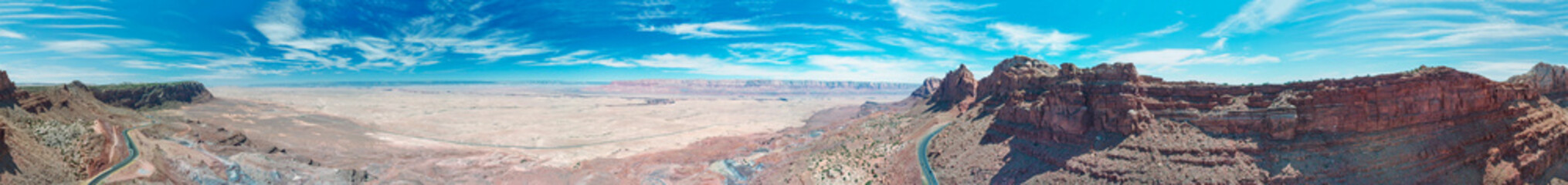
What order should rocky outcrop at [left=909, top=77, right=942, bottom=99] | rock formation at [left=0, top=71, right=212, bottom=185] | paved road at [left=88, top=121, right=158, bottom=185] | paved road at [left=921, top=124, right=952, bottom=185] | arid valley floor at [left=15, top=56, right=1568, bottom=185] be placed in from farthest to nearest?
rocky outcrop at [left=909, top=77, right=942, bottom=99] → paved road at [left=921, top=124, right=952, bottom=185] → paved road at [left=88, top=121, right=158, bottom=185] → arid valley floor at [left=15, top=56, right=1568, bottom=185] → rock formation at [left=0, top=71, right=212, bottom=185]

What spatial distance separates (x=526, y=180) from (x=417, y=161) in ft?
46.8

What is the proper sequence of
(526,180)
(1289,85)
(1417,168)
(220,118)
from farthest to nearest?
(220,118) → (526,180) → (1289,85) → (1417,168)

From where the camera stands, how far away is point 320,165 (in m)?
43.4

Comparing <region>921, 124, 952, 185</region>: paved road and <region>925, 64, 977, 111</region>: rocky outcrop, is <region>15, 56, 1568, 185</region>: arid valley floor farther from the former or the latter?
<region>925, 64, 977, 111</region>: rocky outcrop

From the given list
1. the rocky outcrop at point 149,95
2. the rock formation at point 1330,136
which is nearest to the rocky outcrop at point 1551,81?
the rock formation at point 1330,136

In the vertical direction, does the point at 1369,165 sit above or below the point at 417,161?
above

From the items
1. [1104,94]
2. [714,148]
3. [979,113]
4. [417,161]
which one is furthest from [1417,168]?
[417,161]

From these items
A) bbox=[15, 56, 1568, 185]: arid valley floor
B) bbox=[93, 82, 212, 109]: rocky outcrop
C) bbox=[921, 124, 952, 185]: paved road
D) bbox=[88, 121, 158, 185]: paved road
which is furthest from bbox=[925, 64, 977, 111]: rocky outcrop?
bbox=[93, 82, 212, 109]: rocky outcrop

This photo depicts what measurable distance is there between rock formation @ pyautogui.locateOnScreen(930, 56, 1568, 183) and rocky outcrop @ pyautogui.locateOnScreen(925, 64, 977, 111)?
4272 cm

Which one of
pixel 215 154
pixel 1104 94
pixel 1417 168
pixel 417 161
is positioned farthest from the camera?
pixel 417 161

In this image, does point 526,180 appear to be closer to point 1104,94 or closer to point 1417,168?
point 1104,94

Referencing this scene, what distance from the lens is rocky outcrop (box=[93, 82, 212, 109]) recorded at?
8769cm

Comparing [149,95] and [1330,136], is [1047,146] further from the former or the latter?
[149,95]

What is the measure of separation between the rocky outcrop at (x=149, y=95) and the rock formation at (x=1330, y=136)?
132 m
